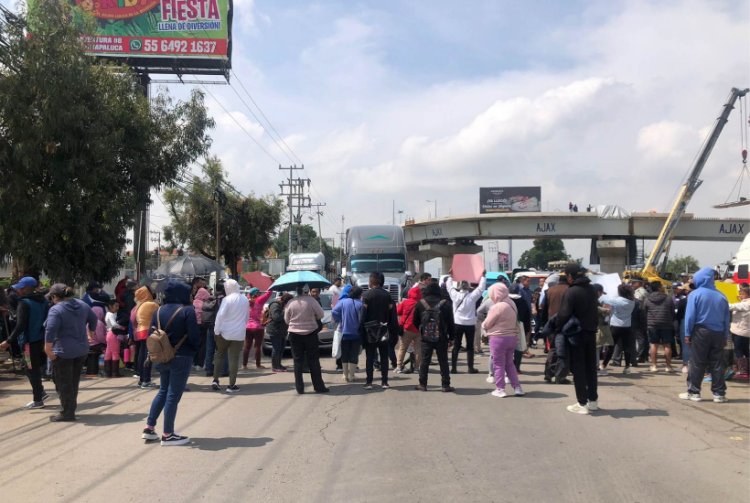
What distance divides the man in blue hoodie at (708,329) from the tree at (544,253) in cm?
11921

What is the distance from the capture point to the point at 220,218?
3894 centimetres

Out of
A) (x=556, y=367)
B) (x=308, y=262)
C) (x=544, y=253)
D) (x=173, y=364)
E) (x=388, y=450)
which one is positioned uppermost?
→ (x=544, y=253)

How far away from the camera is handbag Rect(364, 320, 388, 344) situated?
35.9 ft

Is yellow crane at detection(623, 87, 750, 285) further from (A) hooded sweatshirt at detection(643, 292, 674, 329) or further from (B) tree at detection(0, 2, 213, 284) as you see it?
(B) tree at detection(0, 2, 213, 284)

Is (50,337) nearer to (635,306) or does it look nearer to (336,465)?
(336,465)

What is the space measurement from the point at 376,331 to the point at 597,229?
134ft

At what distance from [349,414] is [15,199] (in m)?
9.20

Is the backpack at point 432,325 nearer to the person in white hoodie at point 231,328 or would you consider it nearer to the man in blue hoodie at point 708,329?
the person in white hoodie at point 231,328

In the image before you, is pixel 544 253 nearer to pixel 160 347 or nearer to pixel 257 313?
pixel 257 313

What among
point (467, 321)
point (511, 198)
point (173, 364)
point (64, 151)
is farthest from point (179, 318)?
point (511, 198)

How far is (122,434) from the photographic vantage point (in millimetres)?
7832

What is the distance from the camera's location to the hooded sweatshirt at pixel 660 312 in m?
12.8

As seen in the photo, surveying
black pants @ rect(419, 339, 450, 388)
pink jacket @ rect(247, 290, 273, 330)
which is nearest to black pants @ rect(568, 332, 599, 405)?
black pants @ rect(419, 339, 450, 388)

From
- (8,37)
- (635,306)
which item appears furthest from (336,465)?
(8,37)
